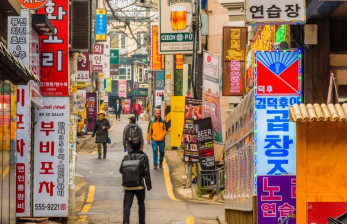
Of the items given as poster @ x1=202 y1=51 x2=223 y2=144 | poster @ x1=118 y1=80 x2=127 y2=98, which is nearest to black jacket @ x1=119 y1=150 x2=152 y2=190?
poster @ x1=202 y1=51 x2=223 y2=144

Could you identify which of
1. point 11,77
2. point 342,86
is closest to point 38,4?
point 11,77

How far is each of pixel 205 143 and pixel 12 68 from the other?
459 inches

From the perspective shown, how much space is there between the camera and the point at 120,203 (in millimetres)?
18000

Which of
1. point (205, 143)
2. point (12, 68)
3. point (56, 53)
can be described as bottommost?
point (205, 143)

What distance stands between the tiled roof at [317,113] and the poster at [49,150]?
6.16 m

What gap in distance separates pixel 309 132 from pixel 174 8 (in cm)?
1800

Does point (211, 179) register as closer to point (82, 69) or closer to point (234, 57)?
point (234, 57)

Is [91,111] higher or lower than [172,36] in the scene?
lower

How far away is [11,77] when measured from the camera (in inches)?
338

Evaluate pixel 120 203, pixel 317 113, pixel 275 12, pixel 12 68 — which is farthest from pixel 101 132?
pixel 12 68

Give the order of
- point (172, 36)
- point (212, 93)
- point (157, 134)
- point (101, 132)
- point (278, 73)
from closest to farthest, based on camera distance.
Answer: point (278, 73)
point (212, 93)
point (157, 134)
point (101, 132)
point (172, 36)

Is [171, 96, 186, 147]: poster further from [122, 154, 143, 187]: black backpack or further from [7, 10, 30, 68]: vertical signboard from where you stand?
[7, 10, 30, 68]: vertical signboard

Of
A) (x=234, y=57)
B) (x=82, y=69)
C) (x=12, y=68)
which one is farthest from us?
(x=82, y=69)

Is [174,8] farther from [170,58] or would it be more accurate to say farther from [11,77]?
[11,77]
